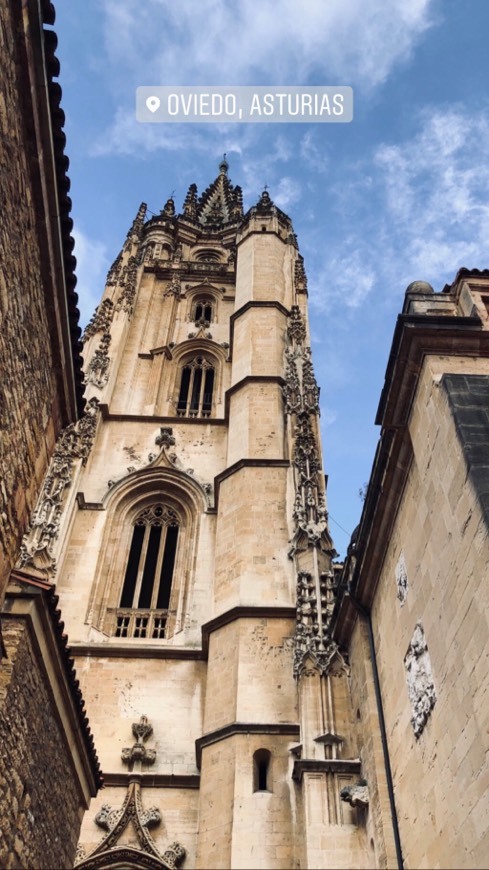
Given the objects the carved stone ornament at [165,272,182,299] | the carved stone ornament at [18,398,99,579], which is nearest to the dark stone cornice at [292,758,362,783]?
the carved stone ornament at [18,398,99,579]

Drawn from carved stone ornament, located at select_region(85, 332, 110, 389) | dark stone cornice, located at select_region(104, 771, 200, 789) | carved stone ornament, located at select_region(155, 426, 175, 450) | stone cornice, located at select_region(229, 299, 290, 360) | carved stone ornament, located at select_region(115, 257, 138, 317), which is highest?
carved stone ornament, located at select_region(115, 257, 138, 317)

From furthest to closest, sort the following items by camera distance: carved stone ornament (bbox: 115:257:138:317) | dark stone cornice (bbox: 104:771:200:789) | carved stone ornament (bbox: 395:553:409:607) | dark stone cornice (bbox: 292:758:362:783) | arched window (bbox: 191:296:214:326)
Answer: arched window (bbox: 191:296:214:326) → carved stone ornament (bbox: 115:257:138:317) → dark stone cornice (bbox: 104:771:200:789) → dark stone cornice (bbox: 292:758:362:783) → carved stone ornament (bbox: 395:553:409:607)

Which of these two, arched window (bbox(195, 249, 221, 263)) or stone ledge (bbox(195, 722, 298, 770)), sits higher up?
arched window (bbox(195, 249, 221, 263))

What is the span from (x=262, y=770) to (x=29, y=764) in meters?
5.97

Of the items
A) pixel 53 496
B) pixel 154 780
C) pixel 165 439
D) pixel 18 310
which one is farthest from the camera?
pixel 165 439

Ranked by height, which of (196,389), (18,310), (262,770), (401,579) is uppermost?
(196,389)

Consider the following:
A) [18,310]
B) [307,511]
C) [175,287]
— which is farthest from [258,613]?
[175,287]

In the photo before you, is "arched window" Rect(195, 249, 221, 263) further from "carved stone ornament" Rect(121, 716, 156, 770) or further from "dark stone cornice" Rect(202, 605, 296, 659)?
"carved stone ornament" Rect(121, 716, 156, 770)

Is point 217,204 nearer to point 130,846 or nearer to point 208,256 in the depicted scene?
point 208,256

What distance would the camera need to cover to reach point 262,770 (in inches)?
469

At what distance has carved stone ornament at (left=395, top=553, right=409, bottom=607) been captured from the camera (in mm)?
8039

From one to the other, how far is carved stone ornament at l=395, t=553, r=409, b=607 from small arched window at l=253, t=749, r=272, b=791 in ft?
16.6

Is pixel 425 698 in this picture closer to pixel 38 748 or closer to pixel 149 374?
pixel 38 748

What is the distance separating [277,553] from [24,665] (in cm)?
904
